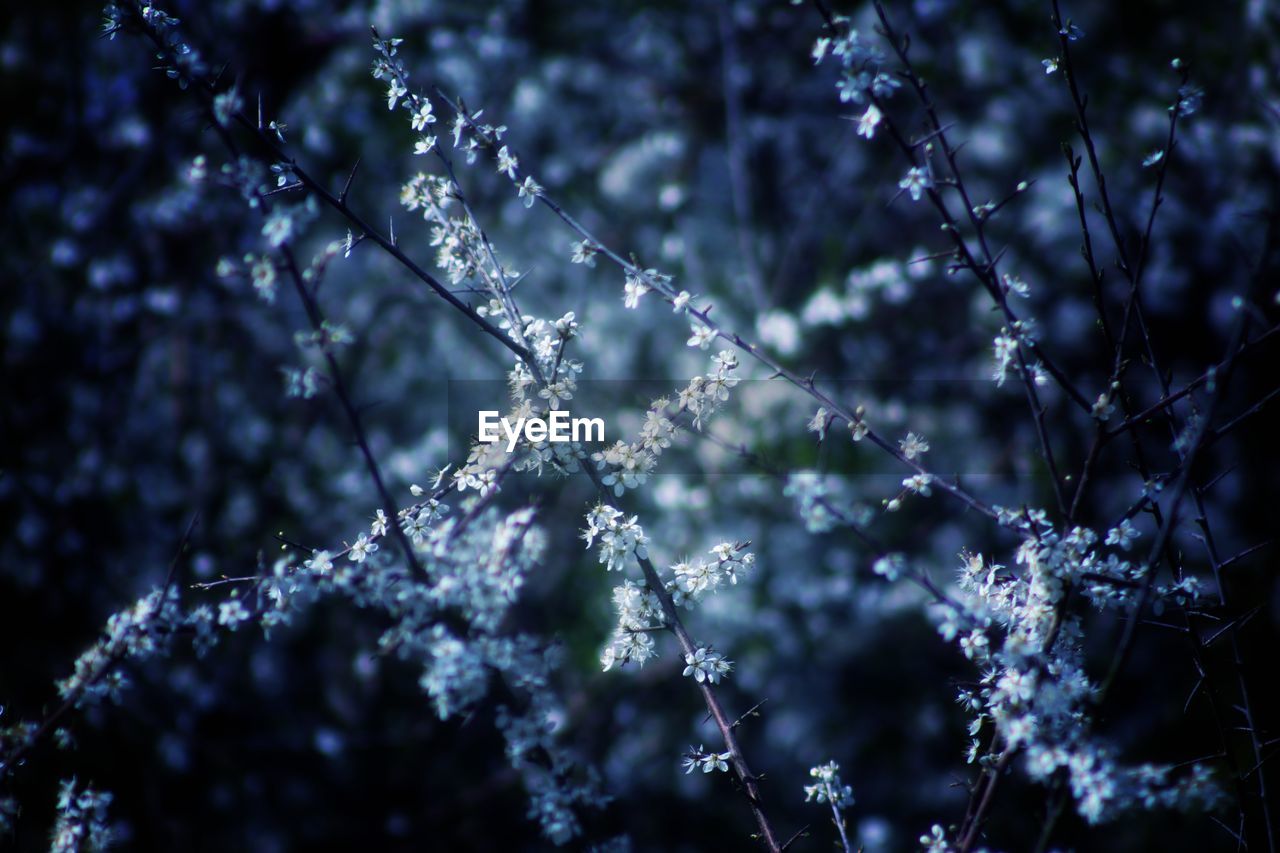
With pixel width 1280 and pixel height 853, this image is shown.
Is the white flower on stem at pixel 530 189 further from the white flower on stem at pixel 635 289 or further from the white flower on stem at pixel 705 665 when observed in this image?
the white flower on stem at pixel 705 665

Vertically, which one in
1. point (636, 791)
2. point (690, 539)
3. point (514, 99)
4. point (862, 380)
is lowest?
point (636, 791)

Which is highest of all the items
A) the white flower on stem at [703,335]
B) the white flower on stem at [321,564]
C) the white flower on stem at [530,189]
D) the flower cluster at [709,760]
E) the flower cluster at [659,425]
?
the white flower on stem at [530,189]

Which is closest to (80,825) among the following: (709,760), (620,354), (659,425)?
(709,760)

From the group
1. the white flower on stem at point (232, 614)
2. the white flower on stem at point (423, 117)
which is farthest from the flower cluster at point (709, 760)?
the white flower on stem at point (423, 117)

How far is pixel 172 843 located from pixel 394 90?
380 centimetres

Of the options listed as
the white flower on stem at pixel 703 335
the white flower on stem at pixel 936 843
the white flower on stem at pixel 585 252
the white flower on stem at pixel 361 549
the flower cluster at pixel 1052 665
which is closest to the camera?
the flower cluster at pixel 1052 665

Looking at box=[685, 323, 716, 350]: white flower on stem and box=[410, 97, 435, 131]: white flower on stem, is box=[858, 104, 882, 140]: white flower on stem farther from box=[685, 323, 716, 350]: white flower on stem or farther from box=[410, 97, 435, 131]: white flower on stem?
box=[410, 97, 435, 131]: white flower on stem

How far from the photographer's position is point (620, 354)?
513 cm

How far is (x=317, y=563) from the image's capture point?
151 cm

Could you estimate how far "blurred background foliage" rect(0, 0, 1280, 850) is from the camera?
14.4 feet

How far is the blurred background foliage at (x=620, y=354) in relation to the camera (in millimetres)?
4379

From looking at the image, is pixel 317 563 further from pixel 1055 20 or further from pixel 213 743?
pixel 213 743

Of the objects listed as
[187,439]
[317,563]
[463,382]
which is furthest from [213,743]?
[317,563]

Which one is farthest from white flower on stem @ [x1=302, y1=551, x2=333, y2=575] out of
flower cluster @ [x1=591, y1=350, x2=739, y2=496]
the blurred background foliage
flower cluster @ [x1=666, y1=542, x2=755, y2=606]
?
the blurred background foliage
